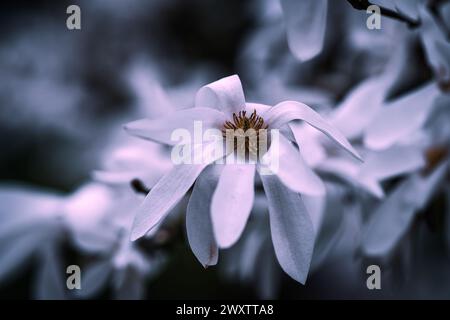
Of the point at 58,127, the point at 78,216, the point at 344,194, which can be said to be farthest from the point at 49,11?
the point at 344,194

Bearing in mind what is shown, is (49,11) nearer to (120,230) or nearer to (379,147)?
(120,230)

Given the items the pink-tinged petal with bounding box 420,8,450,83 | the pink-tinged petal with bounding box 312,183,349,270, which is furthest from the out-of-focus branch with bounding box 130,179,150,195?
the pink-tinged petal with bounding box 420,8,450,83

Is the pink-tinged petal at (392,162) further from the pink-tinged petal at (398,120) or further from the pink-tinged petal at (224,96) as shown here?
the pink-tinged petal at (224,96)

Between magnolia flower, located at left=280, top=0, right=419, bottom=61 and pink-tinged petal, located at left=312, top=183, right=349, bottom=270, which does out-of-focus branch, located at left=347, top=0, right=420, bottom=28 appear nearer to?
magnolia flower, located at left=280, top=0, right=419, bottom=61

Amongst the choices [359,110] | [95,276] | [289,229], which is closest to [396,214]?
[359,110]

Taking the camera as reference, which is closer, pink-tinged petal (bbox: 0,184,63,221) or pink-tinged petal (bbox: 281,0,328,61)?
pink-tinged petal (bbox: 281,0,328,61)

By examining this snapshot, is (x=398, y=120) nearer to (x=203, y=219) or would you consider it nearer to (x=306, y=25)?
(x=306, y=25)

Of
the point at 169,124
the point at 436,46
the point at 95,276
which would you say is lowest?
the point at 95,276
